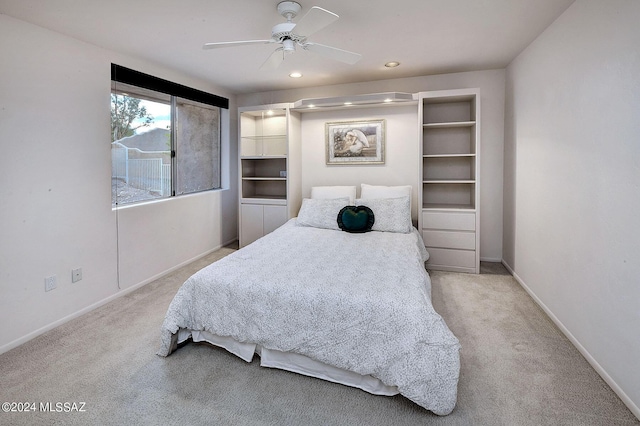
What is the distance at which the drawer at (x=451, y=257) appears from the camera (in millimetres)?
3855

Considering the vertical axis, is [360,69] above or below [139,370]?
above

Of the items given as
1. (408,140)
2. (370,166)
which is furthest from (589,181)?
(370,166)

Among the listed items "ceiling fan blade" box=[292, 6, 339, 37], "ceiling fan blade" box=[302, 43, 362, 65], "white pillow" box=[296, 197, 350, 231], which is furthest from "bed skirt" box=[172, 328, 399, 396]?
"ceiling fan blade" box=[302, 43, 362, 65]

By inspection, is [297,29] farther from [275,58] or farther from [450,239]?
[450,239]

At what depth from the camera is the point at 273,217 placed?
184 inches

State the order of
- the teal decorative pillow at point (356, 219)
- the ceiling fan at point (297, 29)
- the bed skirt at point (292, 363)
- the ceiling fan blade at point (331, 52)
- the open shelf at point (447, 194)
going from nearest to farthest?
the bed skirt at point (292, 363), the ceiling fan at point (297, 29), the ceiling fan blade at point (331, 52), the teal decorative pillow at point (356, 219), the open shelf at point (447, 194)

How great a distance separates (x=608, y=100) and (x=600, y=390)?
65.1 inches

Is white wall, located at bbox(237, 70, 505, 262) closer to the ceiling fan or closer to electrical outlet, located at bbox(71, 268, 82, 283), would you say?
the ceiling fan

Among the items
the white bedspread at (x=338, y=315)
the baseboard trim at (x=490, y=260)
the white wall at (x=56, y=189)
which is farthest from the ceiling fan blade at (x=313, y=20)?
the baseboard trim at (x=490, y=260)

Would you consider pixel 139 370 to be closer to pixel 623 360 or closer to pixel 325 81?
pixel 623 360

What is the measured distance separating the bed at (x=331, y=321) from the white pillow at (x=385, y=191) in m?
1.51

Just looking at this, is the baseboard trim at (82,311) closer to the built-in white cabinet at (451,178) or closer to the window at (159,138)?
the window at (159,138)

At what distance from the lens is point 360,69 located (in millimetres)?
3910

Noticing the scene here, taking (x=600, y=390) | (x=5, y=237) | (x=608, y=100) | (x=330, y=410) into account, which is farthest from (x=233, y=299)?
(x=608, y=100)
